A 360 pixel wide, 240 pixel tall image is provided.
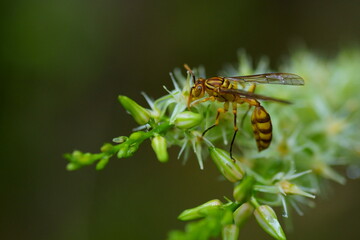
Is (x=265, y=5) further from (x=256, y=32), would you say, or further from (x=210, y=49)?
(x=210, y=49)

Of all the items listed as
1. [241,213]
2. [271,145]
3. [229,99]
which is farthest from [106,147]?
[271,145]

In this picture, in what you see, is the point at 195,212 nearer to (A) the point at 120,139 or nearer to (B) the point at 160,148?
(B) the point at 160,148

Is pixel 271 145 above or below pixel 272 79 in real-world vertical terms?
below

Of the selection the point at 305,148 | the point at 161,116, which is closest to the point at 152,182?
the point at 305,148

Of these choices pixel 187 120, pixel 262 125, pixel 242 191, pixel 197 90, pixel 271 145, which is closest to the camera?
pixel 242 191

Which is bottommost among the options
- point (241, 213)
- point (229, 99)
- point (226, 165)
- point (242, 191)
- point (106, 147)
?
point (241, 213)

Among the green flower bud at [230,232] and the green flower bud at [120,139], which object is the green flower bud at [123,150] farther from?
the green flower bud at [230,232]
